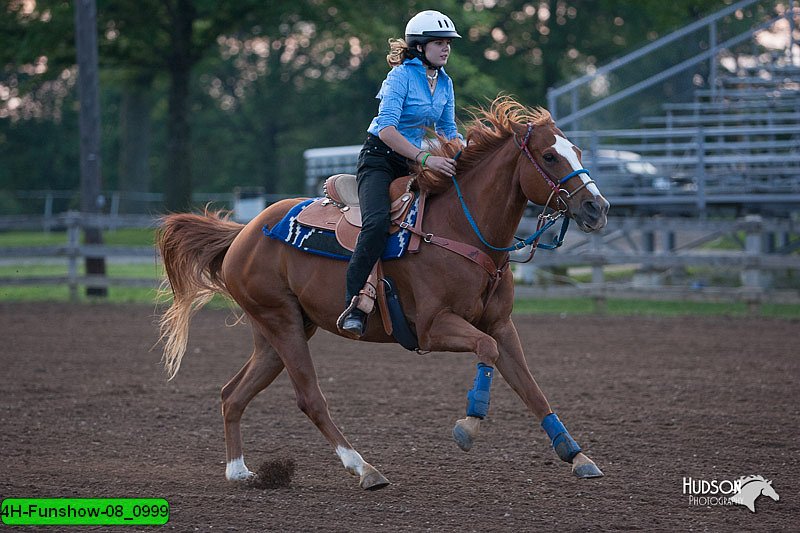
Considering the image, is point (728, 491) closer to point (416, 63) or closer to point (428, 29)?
point (416, 63)

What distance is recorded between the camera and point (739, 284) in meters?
18.9

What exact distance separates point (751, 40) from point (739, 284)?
5.57 metres

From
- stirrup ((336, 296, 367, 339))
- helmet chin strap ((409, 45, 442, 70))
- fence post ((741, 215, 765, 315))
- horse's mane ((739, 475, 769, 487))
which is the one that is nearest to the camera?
horse's mane ((739, 475, 769, 487))

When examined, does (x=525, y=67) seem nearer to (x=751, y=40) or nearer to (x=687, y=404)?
(x=751, y=40)

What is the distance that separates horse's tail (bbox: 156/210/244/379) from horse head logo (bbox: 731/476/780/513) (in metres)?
3.74

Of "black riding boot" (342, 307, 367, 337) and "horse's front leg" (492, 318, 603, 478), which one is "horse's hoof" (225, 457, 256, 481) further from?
"horse's front leg" (492, 318, 603, 478)

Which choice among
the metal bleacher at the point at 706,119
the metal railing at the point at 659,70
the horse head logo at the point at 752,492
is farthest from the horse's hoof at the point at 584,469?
the metal railing at the point at 659,70

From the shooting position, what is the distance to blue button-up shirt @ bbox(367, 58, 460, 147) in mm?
5887

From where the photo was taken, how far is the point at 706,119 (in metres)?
18.4

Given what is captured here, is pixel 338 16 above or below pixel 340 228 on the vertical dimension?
above

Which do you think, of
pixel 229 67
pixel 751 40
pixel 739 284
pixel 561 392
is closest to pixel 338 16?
pixel 751 40

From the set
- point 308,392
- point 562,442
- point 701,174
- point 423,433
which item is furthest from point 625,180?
point 562,442

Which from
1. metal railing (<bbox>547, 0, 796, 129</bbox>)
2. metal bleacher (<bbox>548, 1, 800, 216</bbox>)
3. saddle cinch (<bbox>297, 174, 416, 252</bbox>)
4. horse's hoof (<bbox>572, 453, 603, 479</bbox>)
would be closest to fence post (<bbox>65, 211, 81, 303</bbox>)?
metal bleacher (<bbox>548, 1, 800, 216</bbox>)

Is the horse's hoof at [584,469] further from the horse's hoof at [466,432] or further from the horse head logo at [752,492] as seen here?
the horse head logo at [752,492]
